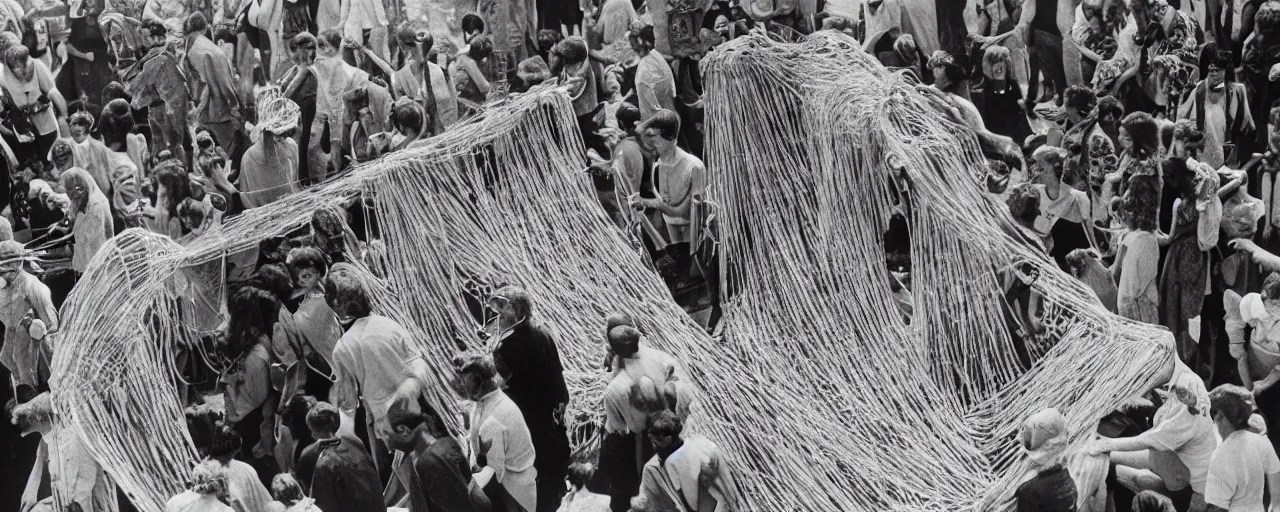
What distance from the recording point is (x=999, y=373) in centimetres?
1819

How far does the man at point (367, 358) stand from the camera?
698 inches

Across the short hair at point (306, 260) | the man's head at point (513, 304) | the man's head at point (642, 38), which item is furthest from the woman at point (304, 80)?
the man's head at point (513, 304)

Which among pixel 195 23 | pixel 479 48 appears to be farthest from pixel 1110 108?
pixel 195 23

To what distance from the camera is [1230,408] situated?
54.1ft

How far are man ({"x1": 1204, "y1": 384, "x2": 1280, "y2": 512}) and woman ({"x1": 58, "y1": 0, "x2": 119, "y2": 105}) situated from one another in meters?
10.6

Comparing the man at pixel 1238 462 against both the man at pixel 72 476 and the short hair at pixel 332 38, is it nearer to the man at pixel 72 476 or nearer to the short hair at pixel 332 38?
the man at pixel 72 476

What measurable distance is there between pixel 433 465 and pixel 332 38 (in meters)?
6.28

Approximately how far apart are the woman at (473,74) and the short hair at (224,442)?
18.1 feet

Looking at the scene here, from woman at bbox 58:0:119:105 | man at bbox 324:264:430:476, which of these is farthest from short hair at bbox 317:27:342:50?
man at bbox 324:264:430:476

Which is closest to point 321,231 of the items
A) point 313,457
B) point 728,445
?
point 313,457

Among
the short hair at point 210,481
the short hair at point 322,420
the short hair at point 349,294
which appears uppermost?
the short hair at point 349,294

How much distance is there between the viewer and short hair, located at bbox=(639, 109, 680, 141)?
1995cm

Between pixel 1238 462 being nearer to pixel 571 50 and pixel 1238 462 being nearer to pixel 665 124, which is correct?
pixel 665 124

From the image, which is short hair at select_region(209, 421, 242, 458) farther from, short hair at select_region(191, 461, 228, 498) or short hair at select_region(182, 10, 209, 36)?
short hair at select_region(182, 10, 209, 36)
